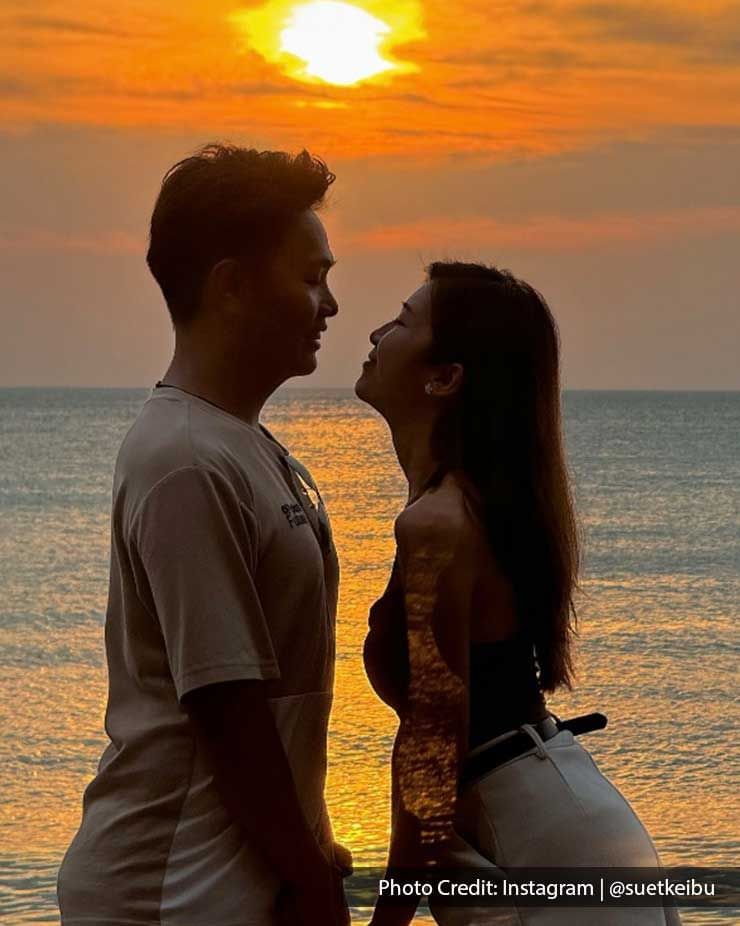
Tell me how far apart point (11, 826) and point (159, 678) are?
10.2m

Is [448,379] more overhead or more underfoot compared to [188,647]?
more overhead

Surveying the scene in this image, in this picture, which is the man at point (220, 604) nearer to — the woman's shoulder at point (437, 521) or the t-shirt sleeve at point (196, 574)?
the t-shirt sleeve at point (196, 574)

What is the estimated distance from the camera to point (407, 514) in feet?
8.65

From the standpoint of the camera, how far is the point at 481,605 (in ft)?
8.75

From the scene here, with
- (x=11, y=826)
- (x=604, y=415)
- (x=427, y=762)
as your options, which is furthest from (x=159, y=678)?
(x=604, y=415)

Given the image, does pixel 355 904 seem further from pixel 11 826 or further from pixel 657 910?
pixel 657 910

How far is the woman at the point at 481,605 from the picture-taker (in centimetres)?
259

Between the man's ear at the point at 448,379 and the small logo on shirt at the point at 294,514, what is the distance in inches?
17.5

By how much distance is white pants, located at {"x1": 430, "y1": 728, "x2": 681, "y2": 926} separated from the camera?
2.55 metres

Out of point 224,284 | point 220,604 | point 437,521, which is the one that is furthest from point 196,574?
point 437,521

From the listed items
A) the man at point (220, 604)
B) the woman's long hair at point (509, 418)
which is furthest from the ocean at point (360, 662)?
the man at point (220, 604)

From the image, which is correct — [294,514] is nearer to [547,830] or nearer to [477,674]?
[477,674]

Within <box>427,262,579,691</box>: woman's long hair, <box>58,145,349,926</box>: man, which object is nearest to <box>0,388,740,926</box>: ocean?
<box>427,262,579,691</box>: woman's long hair

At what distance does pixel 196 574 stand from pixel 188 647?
0.33ft
